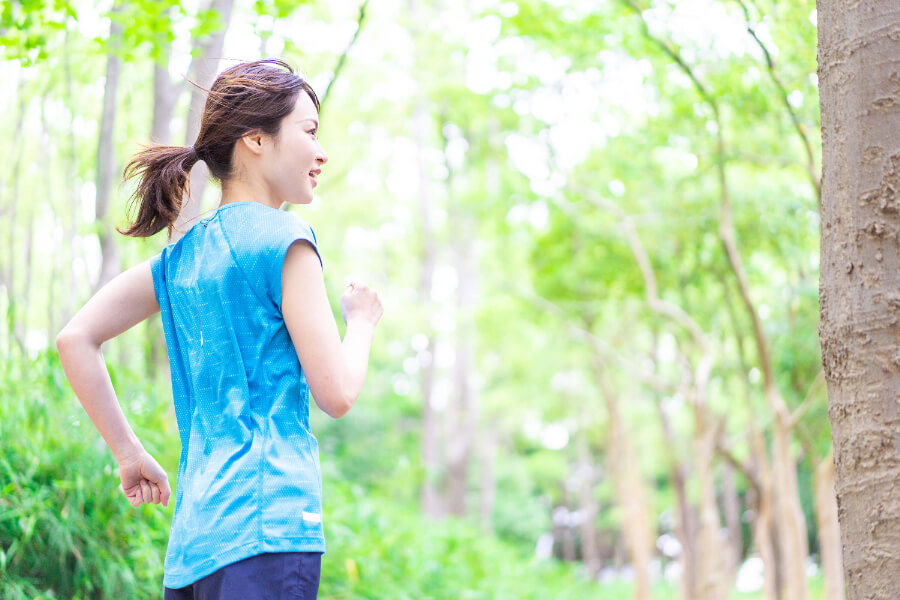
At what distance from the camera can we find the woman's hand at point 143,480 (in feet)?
5.26

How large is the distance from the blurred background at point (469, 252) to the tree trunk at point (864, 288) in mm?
1311

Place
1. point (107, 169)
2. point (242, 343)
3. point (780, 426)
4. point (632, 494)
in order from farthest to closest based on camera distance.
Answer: point (632, 494) < point (780, 426) < point (107, 169) < point (242, 343)

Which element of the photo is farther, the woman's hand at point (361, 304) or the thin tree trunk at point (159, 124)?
the thin tree trunk at point (159, 124)

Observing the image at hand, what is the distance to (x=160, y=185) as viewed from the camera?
1625mm

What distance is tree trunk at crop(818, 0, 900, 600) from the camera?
5.43 feet

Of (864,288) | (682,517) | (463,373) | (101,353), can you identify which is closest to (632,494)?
(682,517)

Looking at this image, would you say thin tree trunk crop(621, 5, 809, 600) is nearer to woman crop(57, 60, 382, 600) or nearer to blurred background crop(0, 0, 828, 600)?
blurred background crop(0, 0, 828, 600)

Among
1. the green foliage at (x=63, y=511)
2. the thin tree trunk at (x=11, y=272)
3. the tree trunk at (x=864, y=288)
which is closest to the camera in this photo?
the tree trunk at (x=864, y=288)

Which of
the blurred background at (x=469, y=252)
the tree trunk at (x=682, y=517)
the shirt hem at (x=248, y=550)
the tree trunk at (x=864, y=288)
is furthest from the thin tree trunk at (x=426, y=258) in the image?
the shirt hem at (x=248, y=550)

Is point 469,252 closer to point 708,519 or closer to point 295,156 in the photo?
point 708,519

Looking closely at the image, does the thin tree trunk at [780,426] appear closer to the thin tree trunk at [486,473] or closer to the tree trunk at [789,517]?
the tree trunk at [789,517]

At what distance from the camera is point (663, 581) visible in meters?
29.9

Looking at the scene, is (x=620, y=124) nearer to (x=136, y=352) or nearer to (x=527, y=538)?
(x=136, y=352)

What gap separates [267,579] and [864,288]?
1.27 m
